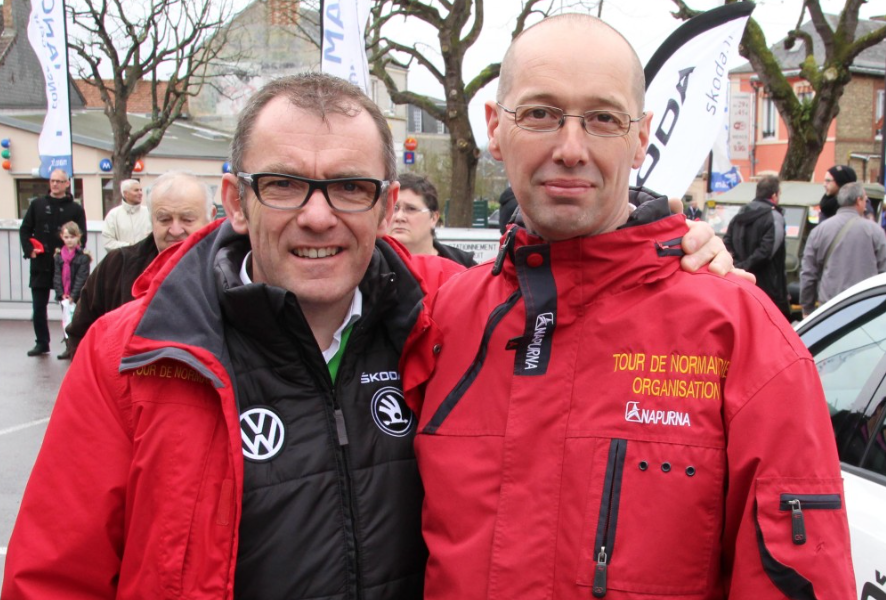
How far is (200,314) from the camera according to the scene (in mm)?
1924

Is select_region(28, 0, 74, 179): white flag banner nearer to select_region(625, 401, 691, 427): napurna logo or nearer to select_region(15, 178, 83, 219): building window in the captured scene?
select_region(625, 401, 691, 427): napurna logo

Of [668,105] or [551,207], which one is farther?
[668,105]

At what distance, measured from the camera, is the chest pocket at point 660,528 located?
5.42 ft

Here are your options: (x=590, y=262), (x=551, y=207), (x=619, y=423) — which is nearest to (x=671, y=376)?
(x=619, y=423)

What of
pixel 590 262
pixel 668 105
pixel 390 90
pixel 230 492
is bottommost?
pixel 230 492

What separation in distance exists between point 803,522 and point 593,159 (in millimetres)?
837

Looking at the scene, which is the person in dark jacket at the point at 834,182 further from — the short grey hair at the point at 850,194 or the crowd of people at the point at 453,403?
the crowd of people at the point at 453,403

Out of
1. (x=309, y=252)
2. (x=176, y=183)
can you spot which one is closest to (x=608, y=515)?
(x=309, y=252)

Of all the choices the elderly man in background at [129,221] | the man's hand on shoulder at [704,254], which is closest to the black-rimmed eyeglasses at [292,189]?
the man's hand on shoulder at [704,254]

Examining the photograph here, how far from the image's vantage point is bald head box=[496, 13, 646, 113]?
187cm

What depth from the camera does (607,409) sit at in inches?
69.1

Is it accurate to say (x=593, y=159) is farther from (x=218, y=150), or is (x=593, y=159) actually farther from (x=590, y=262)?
(x=218, y=150)

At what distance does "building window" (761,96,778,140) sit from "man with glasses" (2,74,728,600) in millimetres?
45918

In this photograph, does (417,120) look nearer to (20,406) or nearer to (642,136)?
(20,406)
